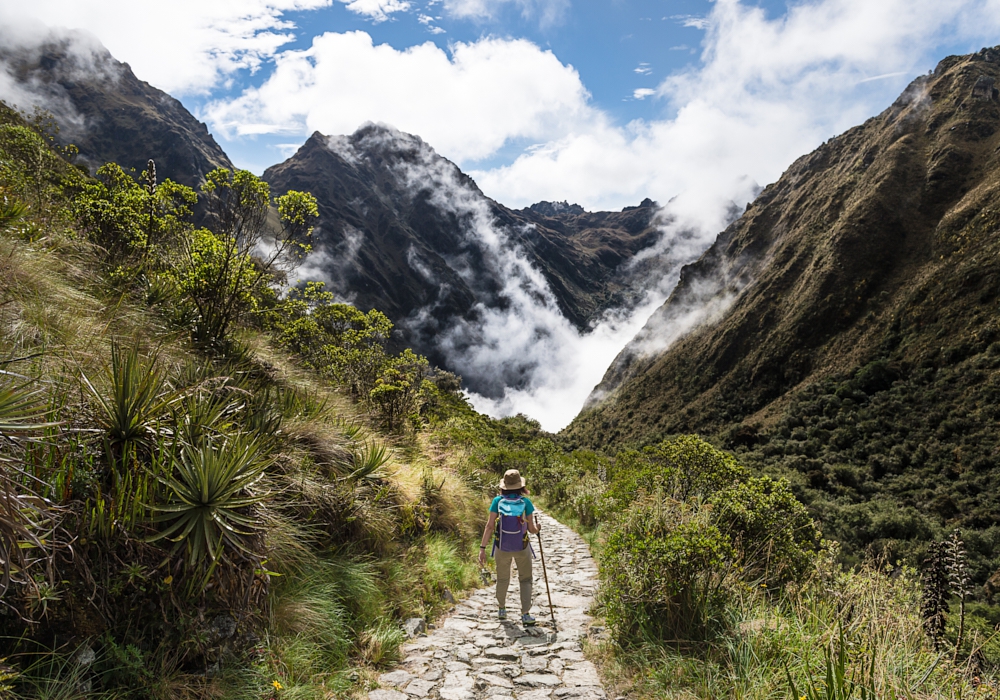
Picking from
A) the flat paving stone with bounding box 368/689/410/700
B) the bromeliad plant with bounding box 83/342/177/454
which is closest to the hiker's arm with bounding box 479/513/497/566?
the flat paving stone with bounding box 368/689/410/700

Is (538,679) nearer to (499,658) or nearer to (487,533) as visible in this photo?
(499,658)

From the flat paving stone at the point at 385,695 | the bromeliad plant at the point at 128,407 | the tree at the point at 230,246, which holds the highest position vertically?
the tree at the point at 230,246

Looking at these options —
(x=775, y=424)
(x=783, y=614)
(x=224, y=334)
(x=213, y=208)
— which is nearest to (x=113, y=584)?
(x=224, y=334)

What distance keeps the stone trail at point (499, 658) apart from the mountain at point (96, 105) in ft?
510

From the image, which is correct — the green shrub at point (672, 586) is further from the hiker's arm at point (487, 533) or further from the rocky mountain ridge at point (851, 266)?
the rocky mountain ridge at point (851, 266)

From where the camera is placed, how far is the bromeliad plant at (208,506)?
9.75 feet

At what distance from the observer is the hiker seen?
5.85 m

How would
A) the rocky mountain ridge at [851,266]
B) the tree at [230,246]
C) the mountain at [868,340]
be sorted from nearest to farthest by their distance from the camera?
the tree at [230,246] < the mountain at [868,340] < the rocky mountain ridge at [851,266]

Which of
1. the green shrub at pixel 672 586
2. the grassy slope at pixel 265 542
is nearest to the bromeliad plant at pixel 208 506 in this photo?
the grassy slope at pixel 265 542

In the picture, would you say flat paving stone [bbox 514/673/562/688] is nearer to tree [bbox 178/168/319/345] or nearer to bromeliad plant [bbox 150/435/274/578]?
bromeliad plant [bbox 150/435/274/578]

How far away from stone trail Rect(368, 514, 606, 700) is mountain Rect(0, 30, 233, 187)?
155464 mm

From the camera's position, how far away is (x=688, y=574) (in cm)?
441

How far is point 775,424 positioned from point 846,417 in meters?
11.2

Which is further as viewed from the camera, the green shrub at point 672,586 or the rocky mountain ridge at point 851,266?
the rocky mountain ridge at point 851,266
